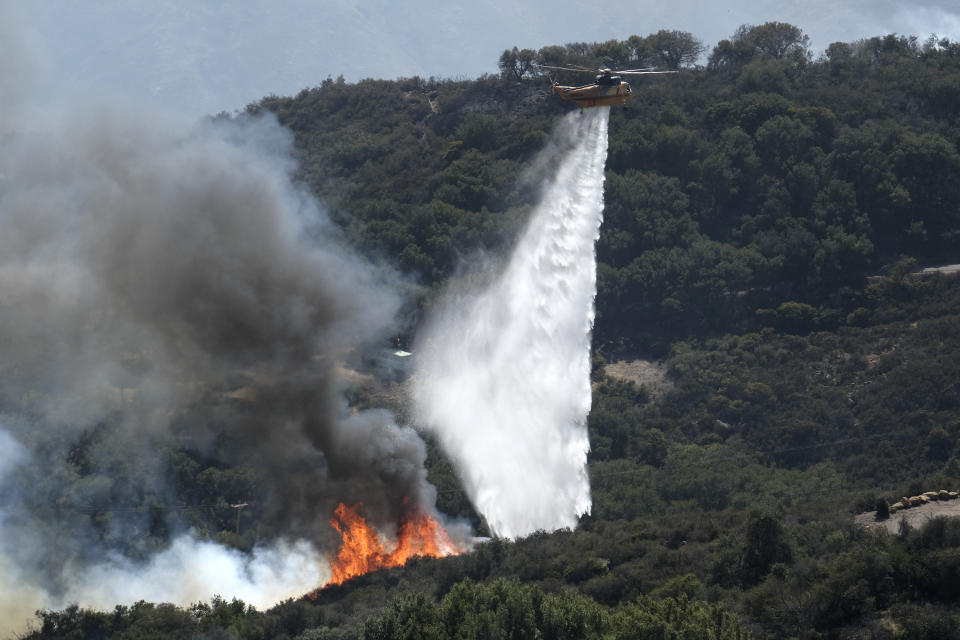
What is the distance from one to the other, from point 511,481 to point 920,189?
2401 inches

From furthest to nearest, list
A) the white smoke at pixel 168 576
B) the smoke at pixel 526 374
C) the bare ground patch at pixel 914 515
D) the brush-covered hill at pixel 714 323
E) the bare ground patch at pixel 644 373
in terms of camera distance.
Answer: the bare ground patch at pixel 644 373
the smoke at pixel 526 374
the white smoke at pixel 168 576
the bare ground patch at pixel 914 515
the brush-covered hill at pixel 714 323

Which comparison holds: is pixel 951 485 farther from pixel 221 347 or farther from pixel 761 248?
pixel 761 248

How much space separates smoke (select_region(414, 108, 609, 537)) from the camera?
81688 mm

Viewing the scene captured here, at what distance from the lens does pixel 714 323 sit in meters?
121

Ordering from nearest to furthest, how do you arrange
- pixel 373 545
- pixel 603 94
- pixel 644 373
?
pixel 373 545, pixel 603 94, pixel 644 373

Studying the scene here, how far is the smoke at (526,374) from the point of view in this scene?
8169cm

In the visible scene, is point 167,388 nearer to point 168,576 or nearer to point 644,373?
point 168,576

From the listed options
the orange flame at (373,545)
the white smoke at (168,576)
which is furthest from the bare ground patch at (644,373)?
the white smoke at (168,576)

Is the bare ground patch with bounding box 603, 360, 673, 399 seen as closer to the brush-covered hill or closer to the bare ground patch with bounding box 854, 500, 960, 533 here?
the brush-covered hill

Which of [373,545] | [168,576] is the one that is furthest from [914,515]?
[168,576]

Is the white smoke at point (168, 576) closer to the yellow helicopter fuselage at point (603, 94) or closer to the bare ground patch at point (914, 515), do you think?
the bare ground patch at point (914, 515)

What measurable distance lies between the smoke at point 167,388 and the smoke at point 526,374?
5236 mm

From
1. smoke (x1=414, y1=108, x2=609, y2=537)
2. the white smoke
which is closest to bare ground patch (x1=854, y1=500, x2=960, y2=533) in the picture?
smoke (x1=414, y1=108, x2=609, y2=537)

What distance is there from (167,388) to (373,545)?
617 inches
